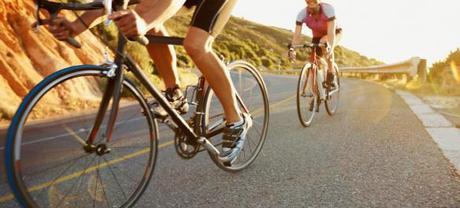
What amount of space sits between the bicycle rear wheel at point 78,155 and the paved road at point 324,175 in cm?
29

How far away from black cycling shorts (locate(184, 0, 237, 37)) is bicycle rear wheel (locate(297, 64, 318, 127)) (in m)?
3.46

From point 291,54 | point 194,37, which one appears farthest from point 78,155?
point 291,54

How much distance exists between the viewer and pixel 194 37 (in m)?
3.49

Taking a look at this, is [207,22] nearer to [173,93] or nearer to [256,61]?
[173,93]

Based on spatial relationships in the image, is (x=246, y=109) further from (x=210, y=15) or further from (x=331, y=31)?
(x=331, y=31)

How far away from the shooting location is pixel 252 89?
16.0 feet

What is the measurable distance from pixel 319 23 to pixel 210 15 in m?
4.54

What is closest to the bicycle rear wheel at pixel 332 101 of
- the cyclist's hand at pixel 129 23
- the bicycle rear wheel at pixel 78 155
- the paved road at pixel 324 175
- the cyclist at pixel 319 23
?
the cyclist at pixel 319 23

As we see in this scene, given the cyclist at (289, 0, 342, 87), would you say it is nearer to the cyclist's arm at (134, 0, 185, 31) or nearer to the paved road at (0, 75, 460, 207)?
the paved road at (0, 75, 460, 207)

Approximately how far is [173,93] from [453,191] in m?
2.21

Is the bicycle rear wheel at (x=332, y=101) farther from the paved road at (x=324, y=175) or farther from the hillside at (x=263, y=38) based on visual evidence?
the hillside at (x=263, y=38)

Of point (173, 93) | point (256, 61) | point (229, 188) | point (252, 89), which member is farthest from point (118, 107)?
point (256, 61)

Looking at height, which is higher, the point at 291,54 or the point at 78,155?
the point at 291,54

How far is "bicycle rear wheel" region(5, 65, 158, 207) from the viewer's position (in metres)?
2.42
